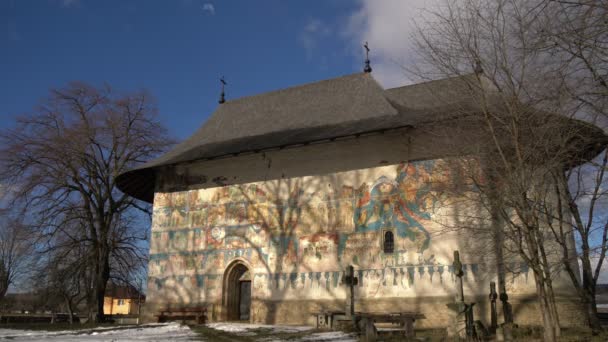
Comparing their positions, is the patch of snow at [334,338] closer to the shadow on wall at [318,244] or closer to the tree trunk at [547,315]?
the tree trunk at [547,315]

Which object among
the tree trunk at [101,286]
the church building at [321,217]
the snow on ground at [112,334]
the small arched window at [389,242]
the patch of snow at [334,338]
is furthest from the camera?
the tree trunk at [101,286]

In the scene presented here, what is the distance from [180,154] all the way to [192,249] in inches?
136

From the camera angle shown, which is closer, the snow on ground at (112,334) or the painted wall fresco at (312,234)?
the snow on ground at (112,334)

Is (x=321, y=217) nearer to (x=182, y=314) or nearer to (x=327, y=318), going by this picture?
(x=327, y=318)

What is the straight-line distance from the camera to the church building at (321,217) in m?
13.0

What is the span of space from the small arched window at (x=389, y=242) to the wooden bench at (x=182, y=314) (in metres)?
→ 5.90

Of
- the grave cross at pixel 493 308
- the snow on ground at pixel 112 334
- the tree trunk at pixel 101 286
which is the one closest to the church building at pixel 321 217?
the grave cross at pixel 493 308

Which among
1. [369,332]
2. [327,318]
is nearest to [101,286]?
[327,318]

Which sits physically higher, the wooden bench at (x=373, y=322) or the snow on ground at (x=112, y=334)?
the wooden bench at (x=373, y=322)

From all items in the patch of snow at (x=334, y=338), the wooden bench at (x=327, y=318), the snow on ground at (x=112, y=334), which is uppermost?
the wooden bench at (x=327, y=318)

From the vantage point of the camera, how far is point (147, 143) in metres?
19.8

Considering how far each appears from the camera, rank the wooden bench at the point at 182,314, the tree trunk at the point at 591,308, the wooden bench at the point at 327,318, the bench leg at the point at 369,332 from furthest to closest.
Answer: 1. the wooden bench at the point at 182,314
2. the wooden bench at the point at 327,318
3. the tree trunk at the point at 591,308
4. the bench leg at the point at 369,332

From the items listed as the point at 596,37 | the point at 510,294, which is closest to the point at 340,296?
the point at 510,294

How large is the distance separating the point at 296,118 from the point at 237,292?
6216 millimetres
